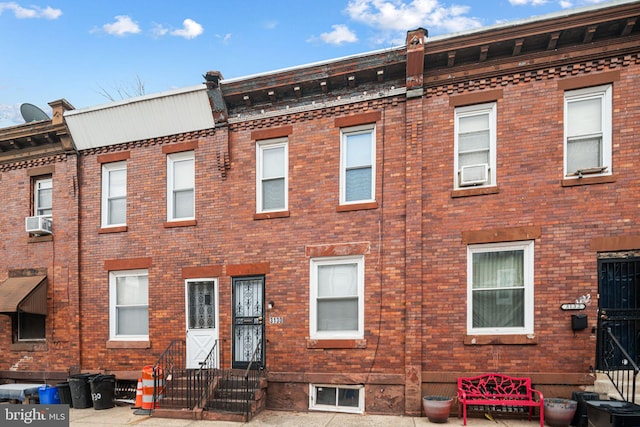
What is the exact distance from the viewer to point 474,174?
27.4ft

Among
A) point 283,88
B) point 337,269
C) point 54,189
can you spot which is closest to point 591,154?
point 337,269

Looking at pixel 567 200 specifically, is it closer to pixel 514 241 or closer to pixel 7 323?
pixel 514 241

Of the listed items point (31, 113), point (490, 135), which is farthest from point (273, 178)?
point (31, 113)

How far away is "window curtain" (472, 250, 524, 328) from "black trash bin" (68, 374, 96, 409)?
8.98 metres

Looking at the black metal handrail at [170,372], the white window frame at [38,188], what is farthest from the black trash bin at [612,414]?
the white window frame at [38,188]

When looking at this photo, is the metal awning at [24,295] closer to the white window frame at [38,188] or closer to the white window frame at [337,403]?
the white window frame at [38,188]

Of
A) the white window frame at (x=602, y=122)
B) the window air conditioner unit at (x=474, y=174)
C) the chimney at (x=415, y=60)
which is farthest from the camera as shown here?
the chimney at (x=415, y=60)

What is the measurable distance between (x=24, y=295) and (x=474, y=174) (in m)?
11.2

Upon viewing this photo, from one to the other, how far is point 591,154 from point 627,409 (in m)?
4.49

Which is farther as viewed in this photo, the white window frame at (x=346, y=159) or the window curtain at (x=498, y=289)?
the white window frame at (x=346, y=159)

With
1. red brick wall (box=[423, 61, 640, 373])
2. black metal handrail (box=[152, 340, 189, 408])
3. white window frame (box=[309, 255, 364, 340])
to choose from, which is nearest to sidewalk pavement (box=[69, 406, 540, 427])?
black metal handrail (box=[152, 340, 189, 408])

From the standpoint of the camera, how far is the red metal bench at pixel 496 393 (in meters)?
7.47

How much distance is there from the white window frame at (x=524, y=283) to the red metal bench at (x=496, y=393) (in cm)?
83

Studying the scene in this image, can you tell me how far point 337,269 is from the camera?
9234mm
